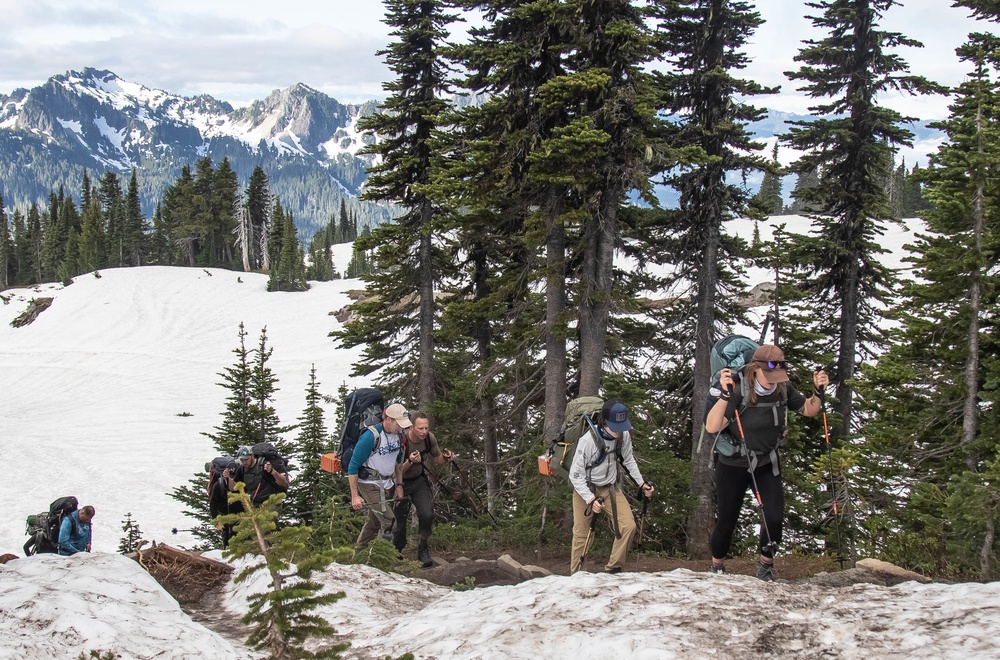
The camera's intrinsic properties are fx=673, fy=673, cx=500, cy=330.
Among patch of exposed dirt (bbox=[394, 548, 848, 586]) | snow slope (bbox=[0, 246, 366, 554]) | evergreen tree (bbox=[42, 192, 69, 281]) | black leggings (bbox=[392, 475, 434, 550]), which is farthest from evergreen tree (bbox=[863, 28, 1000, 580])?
evergreen tree (bbox=[42, 192, 69, 281])

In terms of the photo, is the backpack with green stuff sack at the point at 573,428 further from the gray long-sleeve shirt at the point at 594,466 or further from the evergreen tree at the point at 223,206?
the evergreen tree at the point at 223,206

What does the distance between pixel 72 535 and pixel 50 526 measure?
0.37m

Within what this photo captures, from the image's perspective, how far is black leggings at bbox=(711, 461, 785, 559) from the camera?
626 cm

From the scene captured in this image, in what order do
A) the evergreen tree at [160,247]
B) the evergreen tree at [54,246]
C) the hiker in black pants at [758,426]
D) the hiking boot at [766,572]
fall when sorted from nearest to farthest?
the hiker in black pants at [758,426] → the hiking boot at [766,572] → the evergreen tree at [160,247] → the evergreen tree at [54,246]

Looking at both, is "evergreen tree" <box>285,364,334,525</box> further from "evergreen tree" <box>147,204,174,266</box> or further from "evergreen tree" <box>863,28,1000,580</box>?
"evergreen tree" <box>147,204,174,266</box>

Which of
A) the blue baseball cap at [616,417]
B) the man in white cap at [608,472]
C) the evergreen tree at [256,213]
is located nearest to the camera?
the blue baseball cap at [616,417]

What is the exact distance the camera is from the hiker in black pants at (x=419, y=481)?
28.7ft

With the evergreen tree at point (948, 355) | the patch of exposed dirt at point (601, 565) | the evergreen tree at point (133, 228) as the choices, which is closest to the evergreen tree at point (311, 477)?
the patch of exposed dirt at point (601, 565)

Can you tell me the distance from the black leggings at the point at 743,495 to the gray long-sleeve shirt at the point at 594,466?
105 cm

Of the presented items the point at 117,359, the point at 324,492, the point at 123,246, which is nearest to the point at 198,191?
the point at 123,246

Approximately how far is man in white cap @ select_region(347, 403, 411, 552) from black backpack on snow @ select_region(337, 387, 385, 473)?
0.21m

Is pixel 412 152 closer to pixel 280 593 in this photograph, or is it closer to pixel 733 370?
pixel 733 370

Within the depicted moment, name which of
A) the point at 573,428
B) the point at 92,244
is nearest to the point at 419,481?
the point at 573,428

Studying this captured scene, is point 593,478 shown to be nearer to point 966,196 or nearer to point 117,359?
point 966,196
